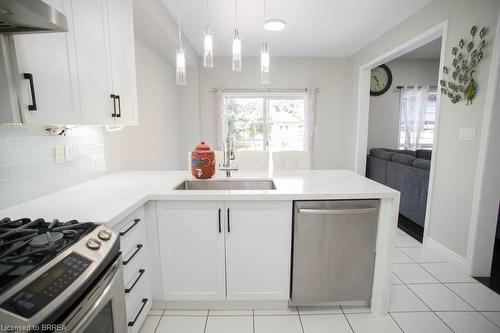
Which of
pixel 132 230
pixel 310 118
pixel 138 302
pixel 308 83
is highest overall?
pixel 308 83

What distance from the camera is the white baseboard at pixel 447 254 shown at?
2244 millimetres

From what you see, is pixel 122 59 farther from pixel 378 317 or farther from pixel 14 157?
pixel 378 317

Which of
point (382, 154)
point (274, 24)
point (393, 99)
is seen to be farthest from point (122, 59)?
point (393, 99)

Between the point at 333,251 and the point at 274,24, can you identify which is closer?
the point at 333,251

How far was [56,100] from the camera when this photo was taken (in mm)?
1169

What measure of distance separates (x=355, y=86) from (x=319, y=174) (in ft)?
10.6

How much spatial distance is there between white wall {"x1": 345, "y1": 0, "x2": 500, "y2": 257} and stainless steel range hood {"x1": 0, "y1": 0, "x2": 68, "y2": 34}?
292cm

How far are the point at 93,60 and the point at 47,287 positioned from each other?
126cm

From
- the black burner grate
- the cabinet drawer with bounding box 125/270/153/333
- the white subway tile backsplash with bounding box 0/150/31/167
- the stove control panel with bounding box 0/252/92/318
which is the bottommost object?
the cabinet drawer with bounding box 125/270/153/333

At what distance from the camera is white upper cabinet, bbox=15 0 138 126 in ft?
3.49

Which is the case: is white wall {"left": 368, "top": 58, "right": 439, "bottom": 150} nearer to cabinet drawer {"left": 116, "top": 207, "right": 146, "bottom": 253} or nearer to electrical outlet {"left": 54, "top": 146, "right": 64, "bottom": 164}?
cabinet drawer {"left": 116, "top": 207, "right": 146, "bottom": 253}

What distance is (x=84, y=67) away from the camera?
4.49 ft

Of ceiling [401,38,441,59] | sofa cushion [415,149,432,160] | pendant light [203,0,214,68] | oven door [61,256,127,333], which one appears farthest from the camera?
sofa cushion [415,149,432,160]

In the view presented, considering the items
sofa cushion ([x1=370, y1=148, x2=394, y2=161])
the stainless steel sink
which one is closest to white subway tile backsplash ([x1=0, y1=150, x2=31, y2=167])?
the stainless steel sink
